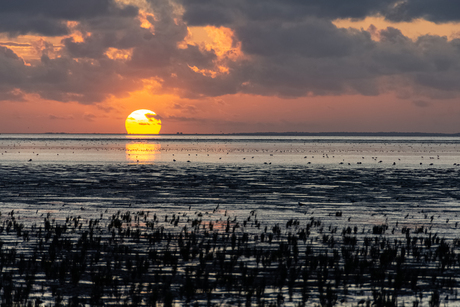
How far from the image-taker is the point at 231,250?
17.1 m

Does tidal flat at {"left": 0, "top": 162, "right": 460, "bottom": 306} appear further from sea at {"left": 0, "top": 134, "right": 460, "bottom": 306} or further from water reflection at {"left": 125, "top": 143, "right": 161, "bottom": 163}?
water reflection at {"left": 125, "top": 143, "right": 161, "bottom": 163}

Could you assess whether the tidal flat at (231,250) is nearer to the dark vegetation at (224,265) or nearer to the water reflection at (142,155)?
the dark vegetation at (224,265)

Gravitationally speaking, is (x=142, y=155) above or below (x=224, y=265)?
below

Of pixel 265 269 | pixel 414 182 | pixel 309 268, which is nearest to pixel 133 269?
pixel 265 269

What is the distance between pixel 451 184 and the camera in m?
44.1

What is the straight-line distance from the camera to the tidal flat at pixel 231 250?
12281mm

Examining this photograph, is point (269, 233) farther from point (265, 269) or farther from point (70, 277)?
point (70, 277)

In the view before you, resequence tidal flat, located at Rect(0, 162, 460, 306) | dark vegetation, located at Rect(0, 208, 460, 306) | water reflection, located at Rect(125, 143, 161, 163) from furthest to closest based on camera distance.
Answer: water reflection, located at Rect(125, 143, 161, 163), tidal flat, located at Rect(0, 162, 460, 306), dark vegetation, located at Rect(0, 208, 460, 306)

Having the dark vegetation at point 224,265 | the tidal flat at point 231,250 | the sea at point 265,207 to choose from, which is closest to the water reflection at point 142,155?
the sea at point 265,207

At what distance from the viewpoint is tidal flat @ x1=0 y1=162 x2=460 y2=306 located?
12281 millimetres

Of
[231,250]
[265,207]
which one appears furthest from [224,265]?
[265,207]

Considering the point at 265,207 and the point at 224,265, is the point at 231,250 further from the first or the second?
the point at 265,207

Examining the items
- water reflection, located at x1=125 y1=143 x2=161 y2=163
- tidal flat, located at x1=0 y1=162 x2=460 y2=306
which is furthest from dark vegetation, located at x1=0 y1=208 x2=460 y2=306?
water reflection, located at x1=125 y1=143 x2=161 y2=163

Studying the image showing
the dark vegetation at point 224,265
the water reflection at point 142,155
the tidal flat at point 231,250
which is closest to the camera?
the dark vegetation at point 224,265
